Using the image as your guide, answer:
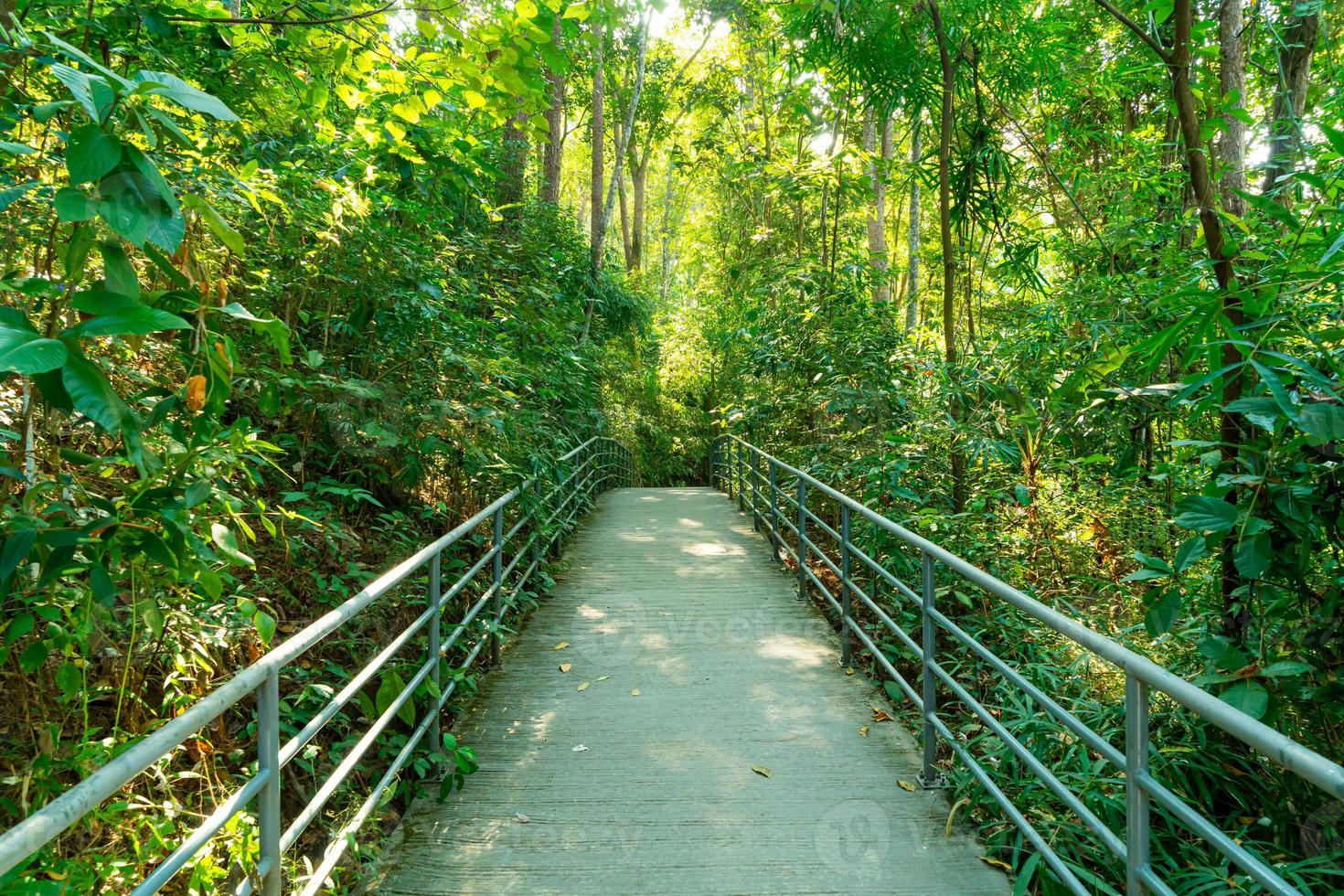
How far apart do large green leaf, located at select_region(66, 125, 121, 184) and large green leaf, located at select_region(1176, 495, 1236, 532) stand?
256 cm

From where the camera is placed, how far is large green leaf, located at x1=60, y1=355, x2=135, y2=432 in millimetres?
1193

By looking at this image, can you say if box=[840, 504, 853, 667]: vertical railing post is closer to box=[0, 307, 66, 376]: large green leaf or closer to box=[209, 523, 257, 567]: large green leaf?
box=[209, 523, 257, 567]: large green leaf

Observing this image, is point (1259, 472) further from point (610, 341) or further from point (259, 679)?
point (610, 341)

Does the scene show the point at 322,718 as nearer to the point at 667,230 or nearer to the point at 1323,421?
the point at 1323,421

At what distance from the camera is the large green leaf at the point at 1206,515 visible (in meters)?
2.19

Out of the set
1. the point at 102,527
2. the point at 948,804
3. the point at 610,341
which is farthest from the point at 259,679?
the point at 610,341

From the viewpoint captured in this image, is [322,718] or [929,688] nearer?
[322,718]

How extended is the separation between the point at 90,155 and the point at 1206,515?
2.67 m

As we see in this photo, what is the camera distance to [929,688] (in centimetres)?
332

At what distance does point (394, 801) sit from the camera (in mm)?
3504

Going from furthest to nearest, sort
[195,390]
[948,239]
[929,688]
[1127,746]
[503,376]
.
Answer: [948,239], [503,376], [929,688], [1127,746], [195,390]

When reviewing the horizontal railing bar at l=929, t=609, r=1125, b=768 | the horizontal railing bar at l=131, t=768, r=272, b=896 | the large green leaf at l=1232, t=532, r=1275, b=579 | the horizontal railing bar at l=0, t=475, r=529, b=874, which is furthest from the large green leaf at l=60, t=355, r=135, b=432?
the large green leaf at l=1232, t=532, r=1275, b=579

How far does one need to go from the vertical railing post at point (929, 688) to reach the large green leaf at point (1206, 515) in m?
1.15

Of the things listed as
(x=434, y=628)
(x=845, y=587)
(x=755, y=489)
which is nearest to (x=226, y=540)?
(x=434, y=628)
